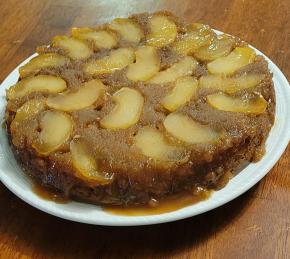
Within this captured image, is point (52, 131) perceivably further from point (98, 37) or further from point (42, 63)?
point (98, 37)

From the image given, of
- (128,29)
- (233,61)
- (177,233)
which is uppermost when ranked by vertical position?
(128,29)

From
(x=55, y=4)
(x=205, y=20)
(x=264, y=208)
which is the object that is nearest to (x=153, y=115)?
(x=264, y=208)

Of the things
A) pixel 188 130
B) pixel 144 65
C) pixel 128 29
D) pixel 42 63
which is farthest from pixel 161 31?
pixel 188 130

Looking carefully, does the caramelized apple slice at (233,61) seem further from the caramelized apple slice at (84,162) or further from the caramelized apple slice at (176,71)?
the caramelized apple slice at (84,162)

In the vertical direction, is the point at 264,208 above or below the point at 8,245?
below

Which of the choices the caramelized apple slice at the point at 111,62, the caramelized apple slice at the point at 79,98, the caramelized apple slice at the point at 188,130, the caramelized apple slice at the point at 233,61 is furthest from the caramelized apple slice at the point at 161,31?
the caramelized apple slice at the point at 188,130

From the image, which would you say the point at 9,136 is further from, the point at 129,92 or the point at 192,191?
the point at 192,191
